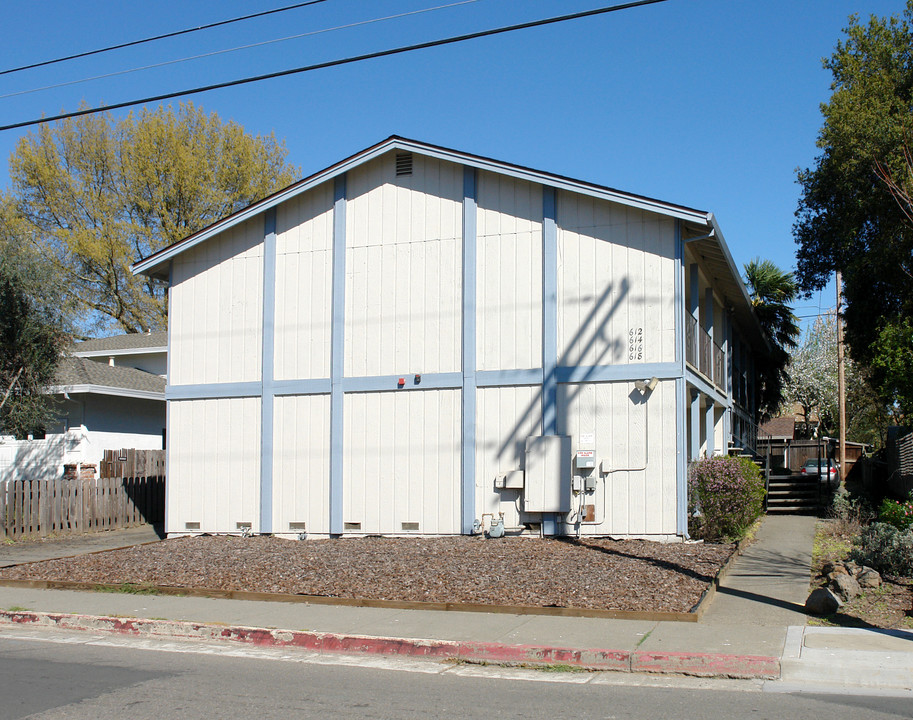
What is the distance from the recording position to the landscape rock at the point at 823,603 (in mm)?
9484

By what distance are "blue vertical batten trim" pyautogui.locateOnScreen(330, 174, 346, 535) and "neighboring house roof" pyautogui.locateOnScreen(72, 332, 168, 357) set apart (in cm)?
1330

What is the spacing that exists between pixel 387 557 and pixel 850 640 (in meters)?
7.10

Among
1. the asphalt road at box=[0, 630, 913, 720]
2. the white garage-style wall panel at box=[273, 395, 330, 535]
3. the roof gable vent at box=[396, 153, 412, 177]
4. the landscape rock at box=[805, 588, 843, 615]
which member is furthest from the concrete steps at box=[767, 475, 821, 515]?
the asphalt road at box=[0, 630, 913, 720]

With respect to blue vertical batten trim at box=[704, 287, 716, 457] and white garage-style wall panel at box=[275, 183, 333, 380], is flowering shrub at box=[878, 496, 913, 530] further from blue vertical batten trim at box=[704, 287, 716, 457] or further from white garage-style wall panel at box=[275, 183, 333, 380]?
white garage-style wall panel at box=[275, 183, 333, 380]

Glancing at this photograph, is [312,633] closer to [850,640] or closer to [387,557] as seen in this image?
[387,557]

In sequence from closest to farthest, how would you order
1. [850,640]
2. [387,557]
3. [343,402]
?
[850,640] < [387,557] < [343,402]

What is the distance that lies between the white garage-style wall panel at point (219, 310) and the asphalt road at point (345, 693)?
9.15 meters

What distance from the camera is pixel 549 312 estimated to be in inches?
604

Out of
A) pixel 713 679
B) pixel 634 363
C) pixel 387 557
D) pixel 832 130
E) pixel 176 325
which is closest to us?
pixel 713 679

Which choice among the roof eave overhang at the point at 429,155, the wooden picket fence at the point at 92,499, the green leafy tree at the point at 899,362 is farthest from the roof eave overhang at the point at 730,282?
the wooden picket fence at the point at 92,499

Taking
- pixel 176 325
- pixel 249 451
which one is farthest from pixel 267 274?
pixel 249 451

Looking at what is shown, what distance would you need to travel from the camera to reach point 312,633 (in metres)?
9.20

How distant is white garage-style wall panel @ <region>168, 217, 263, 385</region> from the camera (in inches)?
685

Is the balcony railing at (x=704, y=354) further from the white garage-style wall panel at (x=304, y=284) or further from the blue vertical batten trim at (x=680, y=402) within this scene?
the white garage-style wall panel at (x=304, y=284)
